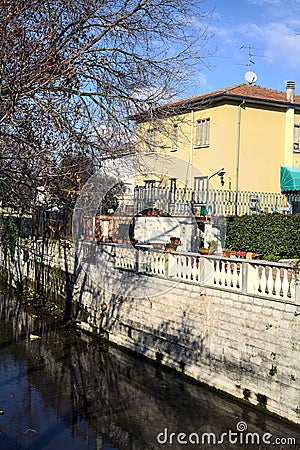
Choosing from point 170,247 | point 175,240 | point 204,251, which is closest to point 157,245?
point 175,240

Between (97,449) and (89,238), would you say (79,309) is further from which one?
(97,449)

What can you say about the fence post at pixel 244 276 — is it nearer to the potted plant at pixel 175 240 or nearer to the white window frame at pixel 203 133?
the potted plant at pixel 175 240

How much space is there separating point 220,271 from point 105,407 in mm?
3601

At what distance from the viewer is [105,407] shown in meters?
10.3

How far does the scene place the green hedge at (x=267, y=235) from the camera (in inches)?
536

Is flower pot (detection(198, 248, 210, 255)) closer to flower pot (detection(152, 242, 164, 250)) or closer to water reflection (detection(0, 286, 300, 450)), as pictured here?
flower pot (detection(152, 242, 164, 250))

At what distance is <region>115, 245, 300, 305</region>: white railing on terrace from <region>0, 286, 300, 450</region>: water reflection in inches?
86.7

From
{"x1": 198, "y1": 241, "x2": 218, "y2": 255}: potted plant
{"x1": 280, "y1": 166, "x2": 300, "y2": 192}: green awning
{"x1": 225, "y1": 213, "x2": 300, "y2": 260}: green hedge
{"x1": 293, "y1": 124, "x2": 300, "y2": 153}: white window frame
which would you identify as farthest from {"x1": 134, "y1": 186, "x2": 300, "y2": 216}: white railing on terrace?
{"x1": 293, "y1": 124, "x2": 300, "y2": 153}: white window frame

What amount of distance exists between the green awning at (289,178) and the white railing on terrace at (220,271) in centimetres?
965

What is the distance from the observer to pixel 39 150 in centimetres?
675

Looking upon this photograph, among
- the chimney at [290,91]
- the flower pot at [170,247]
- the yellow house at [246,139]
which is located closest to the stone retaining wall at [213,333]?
the flower pot at [170,247]

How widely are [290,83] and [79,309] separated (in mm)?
13792

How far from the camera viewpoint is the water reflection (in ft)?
29.2

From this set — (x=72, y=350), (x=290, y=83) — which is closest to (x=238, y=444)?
(x=72, y=350)
